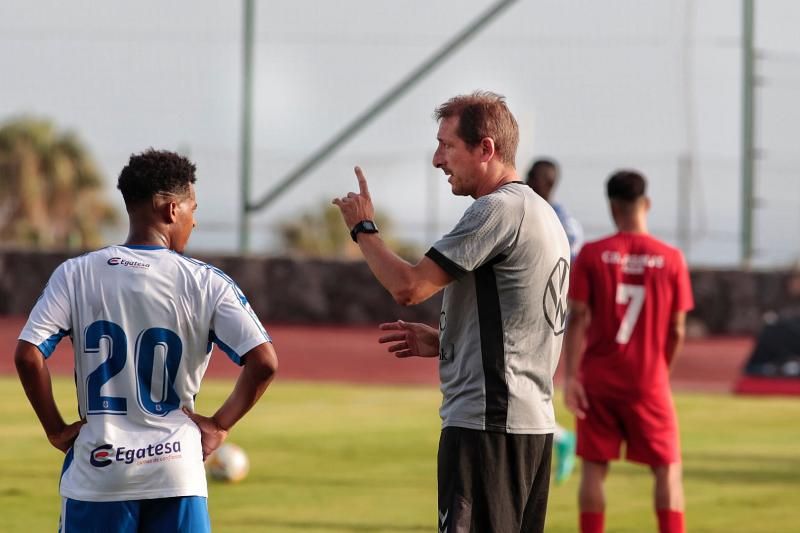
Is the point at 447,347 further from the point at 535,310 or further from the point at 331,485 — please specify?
the point at 331,485

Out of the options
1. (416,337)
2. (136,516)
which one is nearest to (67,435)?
(136,516)

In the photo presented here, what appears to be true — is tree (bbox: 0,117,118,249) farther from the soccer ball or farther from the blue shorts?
the blue shorts

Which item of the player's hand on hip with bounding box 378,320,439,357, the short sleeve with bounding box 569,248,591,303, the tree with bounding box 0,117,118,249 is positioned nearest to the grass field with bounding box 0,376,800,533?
the short sleeve with bounding box 569,248,591,303

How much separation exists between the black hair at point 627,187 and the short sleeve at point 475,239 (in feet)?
10.5

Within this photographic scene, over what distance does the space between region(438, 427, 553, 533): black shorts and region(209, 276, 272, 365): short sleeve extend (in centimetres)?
79

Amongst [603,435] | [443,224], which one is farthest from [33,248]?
[603,435]

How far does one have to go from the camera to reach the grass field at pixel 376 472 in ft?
31.4

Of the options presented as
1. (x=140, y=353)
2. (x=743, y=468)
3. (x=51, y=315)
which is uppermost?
(x=51, y=315)

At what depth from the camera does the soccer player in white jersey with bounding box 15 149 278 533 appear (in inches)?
187

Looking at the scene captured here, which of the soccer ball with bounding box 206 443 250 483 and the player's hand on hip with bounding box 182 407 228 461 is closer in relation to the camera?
the player's hand on hip with bounding box 182 407 228 461

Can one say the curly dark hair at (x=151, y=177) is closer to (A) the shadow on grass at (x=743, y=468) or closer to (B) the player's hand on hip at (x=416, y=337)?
(B) the player's hand on hip at (x=416, y=337)

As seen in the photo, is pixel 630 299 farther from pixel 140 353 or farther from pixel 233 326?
pixel 140 353

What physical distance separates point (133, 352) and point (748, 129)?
22.2 meters

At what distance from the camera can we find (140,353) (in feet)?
15.6
